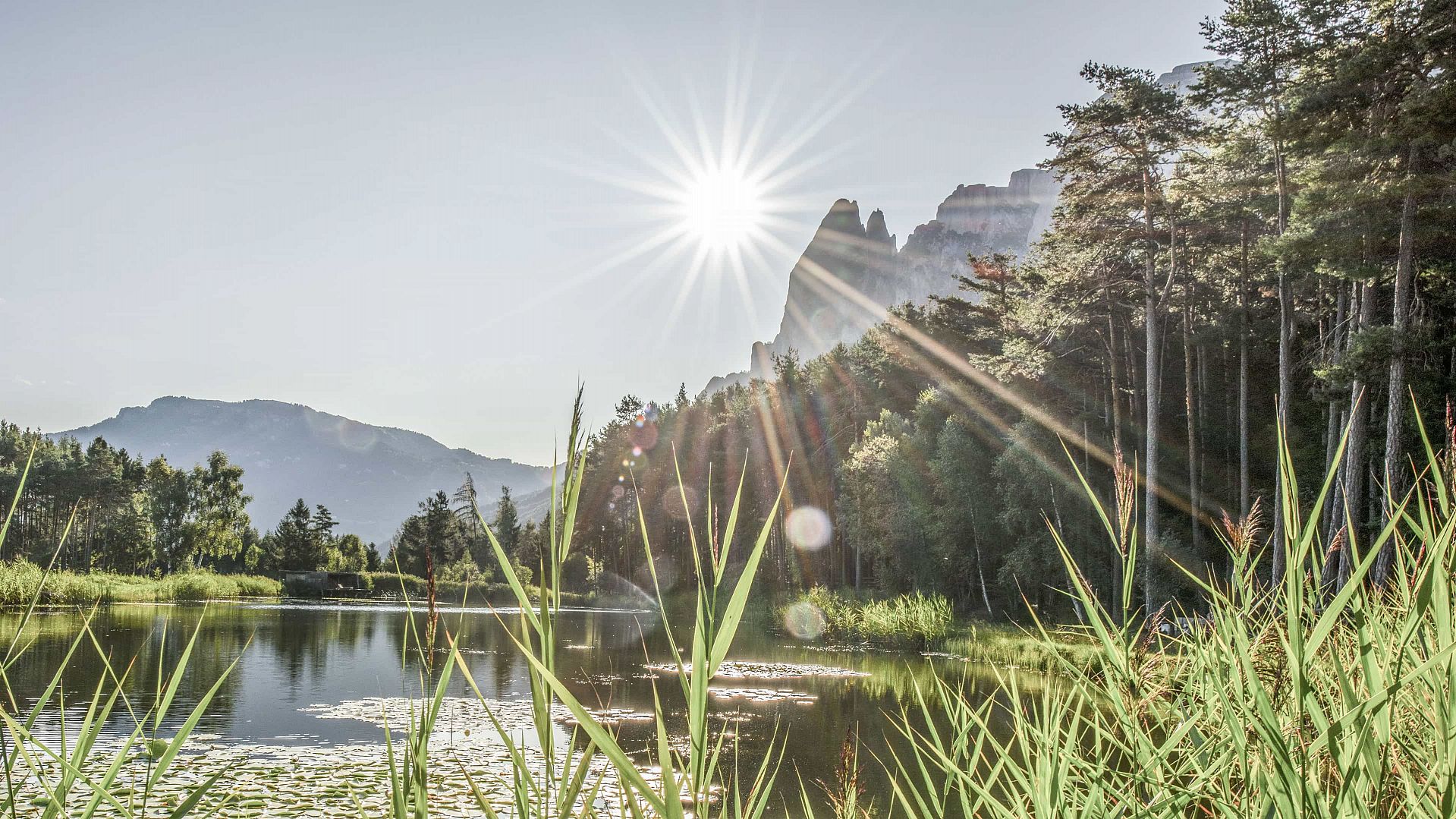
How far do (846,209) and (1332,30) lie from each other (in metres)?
166

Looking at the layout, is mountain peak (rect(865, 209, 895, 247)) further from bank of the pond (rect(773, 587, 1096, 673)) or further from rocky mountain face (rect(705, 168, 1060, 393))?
bank of the pond (rect(773, 587, 1096, 673))

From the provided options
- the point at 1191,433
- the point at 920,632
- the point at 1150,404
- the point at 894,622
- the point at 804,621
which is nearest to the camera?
the point at 1150,404

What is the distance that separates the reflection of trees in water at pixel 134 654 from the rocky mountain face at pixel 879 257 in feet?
371

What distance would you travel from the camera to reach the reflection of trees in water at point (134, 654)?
12625mm

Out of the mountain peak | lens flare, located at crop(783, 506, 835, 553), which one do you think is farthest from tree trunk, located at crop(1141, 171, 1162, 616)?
the mountain peak

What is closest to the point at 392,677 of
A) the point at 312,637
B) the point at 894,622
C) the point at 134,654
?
the point at 134,654

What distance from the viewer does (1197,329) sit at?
96.7ft

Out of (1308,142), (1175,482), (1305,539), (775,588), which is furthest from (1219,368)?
(1305,539)

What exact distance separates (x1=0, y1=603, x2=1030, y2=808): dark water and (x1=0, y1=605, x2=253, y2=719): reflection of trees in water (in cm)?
6

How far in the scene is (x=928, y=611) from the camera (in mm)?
23125

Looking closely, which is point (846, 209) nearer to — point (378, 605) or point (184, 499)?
point (184, 499)

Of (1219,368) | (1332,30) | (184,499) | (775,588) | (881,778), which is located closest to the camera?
(881,778)

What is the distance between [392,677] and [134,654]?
13.5ft

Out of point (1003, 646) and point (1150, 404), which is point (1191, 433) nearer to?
point (1150, 404)
